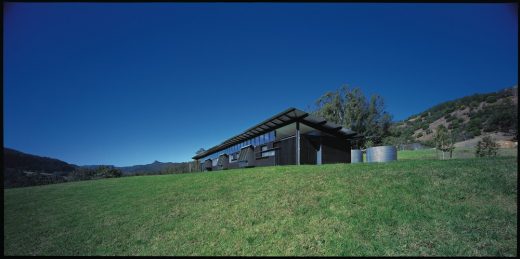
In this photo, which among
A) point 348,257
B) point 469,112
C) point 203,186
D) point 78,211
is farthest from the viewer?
point 469,112

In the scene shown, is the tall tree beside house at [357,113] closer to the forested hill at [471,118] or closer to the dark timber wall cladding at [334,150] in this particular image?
the forested hill at [471,118]

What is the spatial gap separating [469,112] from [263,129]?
71.3 metres

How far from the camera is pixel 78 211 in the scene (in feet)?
40.8

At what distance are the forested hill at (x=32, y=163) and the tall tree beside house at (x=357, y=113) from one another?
4331cm

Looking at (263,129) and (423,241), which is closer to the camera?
(423,241)

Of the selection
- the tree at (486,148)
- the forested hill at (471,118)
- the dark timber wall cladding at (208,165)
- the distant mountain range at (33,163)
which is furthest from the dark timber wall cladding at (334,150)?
the distant mountain range at (33,163)

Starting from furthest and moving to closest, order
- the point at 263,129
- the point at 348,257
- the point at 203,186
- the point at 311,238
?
the point at 263,129 < the point at 203,186 < the point at 311,238 < the point at 348,257

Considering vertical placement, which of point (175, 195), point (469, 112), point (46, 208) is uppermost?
point (469, 112)

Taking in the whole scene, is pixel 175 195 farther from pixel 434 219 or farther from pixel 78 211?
pixel 434 219

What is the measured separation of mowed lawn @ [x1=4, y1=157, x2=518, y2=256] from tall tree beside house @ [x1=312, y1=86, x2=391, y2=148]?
116 ft

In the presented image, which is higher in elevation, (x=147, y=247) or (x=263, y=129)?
(x=263, y=129)

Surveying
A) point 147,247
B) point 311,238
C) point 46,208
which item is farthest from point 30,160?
point 311,238

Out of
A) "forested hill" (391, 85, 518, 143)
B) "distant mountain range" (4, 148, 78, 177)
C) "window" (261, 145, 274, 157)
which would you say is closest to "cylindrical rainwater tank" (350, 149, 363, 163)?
"window" (261, 145, 274, 157)

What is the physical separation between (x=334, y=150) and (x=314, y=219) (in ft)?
50.4
